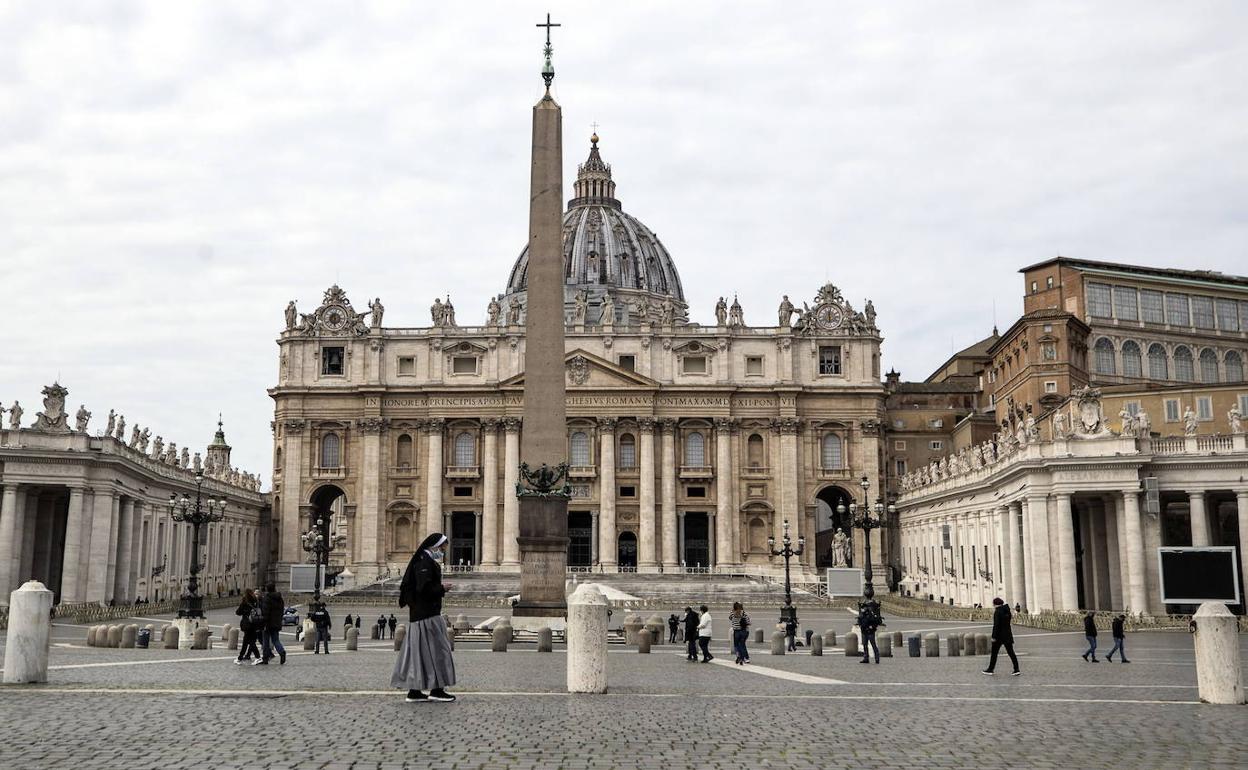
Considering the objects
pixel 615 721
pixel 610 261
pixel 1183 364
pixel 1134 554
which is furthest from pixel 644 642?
pixel 610 261

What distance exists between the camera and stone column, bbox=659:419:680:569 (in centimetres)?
7981

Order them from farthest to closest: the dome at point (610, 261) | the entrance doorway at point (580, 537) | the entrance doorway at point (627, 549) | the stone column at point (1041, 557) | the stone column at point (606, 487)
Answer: the dome at point (610, 261)
the entrance doorway at point (627, 549)
the entrance doorway at point (580, 537)
the stone column at point (606, 487)
the stone column at point (1041, 557)

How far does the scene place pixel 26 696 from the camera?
13.6 metres

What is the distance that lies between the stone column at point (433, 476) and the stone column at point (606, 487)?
1060 cm

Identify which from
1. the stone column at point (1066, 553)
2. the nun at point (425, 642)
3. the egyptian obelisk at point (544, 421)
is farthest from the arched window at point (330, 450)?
the nun at point (425, 642)

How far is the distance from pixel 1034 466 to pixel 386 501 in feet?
159

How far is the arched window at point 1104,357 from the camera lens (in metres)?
71.8

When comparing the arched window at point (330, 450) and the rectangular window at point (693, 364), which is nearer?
the rectangular window at point (693, 364)

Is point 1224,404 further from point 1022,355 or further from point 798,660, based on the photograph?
point 798,660

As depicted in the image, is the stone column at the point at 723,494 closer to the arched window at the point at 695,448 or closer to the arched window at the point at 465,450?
the arched window at the point at 695,448

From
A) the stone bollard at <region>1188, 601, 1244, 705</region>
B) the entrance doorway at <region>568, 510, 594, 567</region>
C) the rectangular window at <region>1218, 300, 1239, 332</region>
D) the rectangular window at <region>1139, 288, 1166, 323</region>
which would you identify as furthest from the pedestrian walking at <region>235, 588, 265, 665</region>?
the rectangular window at <region>1218, 300, 1239, 332</region>

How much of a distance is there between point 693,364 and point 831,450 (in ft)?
36.7

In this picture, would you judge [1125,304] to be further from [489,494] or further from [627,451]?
[489,494]

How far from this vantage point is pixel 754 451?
8225cm
